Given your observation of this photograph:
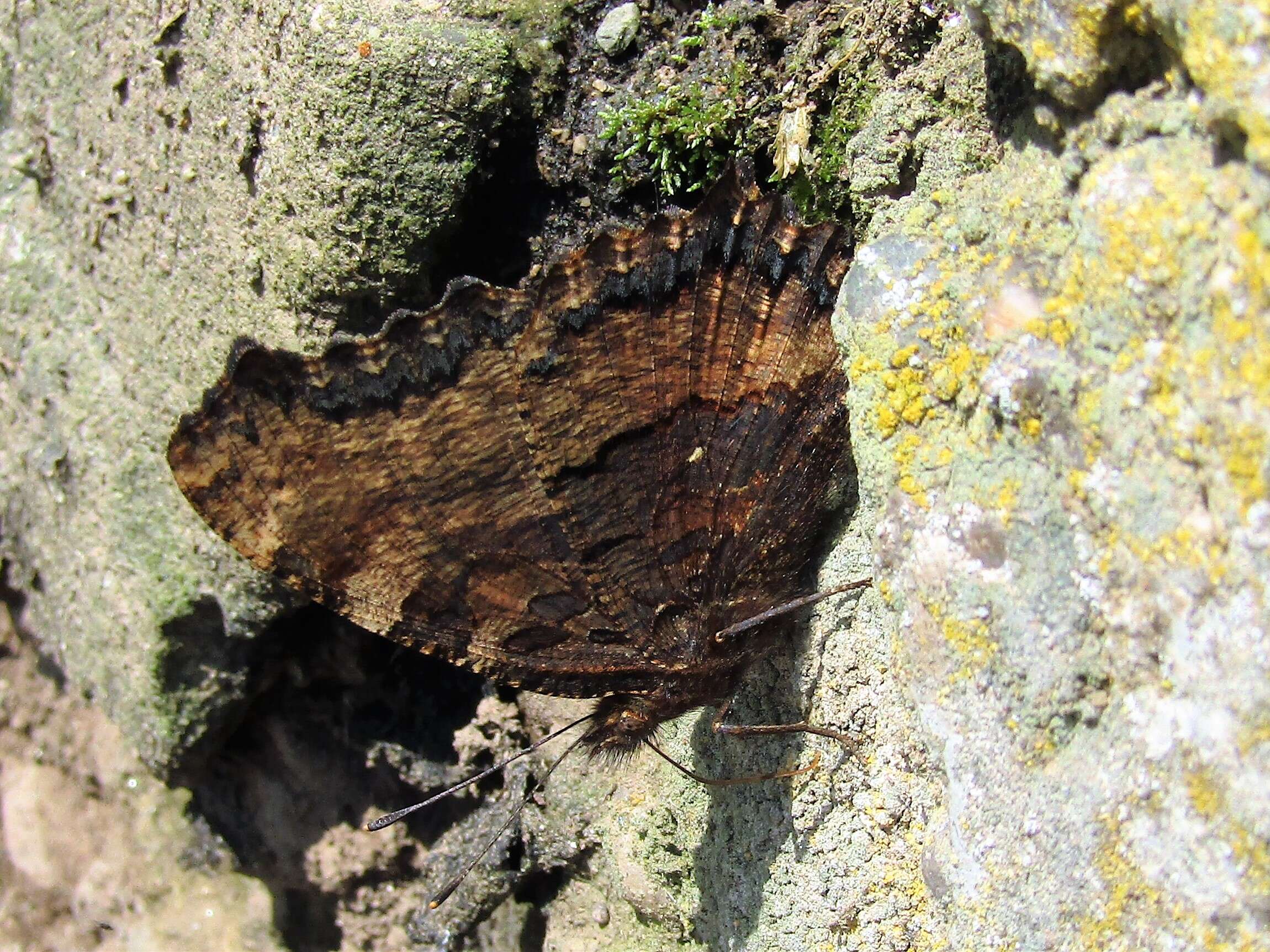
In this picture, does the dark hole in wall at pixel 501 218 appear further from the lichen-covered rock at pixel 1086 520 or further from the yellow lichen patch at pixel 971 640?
the yellow lichen patch at pixel 971 640

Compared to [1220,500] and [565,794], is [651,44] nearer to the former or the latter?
[1220,500]

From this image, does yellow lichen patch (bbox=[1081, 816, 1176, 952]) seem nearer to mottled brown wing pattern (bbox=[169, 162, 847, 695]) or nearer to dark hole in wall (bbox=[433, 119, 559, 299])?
mottled brown wing pattern (bbox=[169, 162, 847, 695])

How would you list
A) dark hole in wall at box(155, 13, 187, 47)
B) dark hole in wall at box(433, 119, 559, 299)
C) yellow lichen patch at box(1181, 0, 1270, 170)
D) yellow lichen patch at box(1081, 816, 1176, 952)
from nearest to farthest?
yellow lichen patch at box(1181, 0, 1270, 170) < yellow lichen patch at box(1081, 816, 1176, 952) < dark hole in wall at box(433, 119, 559, 299) < dark hole in wall at box(155, 13, 187, 47)

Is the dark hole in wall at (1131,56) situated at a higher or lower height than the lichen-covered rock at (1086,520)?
higher

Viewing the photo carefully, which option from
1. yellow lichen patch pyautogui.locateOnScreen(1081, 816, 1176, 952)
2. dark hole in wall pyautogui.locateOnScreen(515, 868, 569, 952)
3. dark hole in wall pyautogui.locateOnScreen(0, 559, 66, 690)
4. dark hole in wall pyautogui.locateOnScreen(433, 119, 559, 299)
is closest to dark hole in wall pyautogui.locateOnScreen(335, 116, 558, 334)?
dark hole in wall pyautogui.locateOnScreen(433, 119, 559, 299)

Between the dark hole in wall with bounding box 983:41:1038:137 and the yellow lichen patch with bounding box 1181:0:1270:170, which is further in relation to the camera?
the dark hole in wall with bounding box 983:41:1038:137

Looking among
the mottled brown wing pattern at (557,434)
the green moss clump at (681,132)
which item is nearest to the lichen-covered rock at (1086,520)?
the mottled brown wing pattern at (557,434)

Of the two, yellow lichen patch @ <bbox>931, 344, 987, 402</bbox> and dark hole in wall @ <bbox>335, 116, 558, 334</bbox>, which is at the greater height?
dark hole in wall @ <bbox>335, 116, 558, 334</bbox>

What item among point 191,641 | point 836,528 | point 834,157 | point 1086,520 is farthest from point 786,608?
point 191,641
